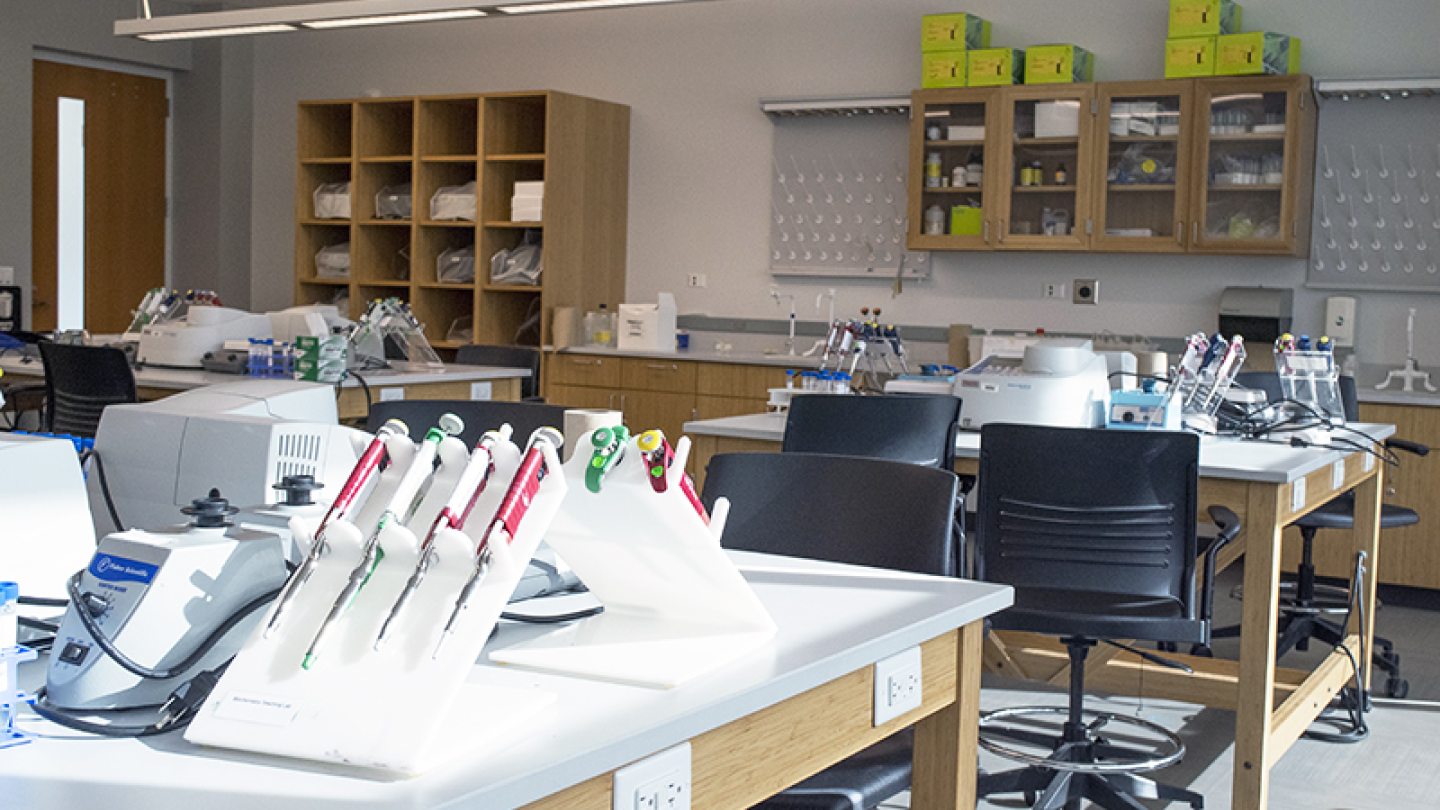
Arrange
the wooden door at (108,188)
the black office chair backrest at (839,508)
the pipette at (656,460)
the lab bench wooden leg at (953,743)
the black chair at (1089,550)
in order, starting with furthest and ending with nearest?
the wooden door at (108,188)
the black chair at (1089,550)
the black office chair backrest at (839,508)
the lab bench wooden leg at (953,743)
the pipette at (656,460)

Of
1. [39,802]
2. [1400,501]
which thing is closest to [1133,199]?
[1400,501]

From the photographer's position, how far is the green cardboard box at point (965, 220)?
6.63m

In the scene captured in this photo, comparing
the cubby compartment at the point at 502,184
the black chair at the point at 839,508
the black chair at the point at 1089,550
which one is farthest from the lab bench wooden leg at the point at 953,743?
the cubby compartment at the point at 502,184

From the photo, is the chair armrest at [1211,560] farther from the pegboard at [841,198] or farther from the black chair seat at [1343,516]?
the pegboard at [841,198]

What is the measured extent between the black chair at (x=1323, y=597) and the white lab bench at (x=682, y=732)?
8.52 ft

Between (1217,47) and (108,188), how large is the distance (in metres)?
6.25

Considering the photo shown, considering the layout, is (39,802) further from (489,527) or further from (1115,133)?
(1115,133)

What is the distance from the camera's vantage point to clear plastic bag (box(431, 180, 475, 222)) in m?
7.94

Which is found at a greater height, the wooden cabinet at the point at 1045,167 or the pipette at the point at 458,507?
the wooden cabinet at the point at 1045,167

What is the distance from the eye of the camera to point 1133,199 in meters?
6.32

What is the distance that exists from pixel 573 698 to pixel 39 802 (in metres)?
0.45

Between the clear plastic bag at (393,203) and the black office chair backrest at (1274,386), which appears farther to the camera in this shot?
the clear plastic bag at (393,203)

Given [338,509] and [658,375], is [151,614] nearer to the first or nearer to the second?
[338,509]

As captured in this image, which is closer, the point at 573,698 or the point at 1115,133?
the point at 573,698
